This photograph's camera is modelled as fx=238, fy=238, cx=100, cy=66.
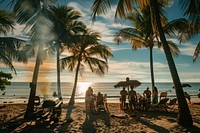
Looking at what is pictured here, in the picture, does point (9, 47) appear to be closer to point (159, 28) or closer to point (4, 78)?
point (4, 78)

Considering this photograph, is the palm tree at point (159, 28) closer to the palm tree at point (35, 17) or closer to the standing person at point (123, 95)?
the palm tree at point (35, 17)

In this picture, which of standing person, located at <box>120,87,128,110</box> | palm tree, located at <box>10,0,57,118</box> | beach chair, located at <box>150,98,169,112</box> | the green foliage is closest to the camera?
palm tree, located at <box>10,0,57,118</box>

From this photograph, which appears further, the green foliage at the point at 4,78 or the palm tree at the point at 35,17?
the green foliage at the point at 4,78

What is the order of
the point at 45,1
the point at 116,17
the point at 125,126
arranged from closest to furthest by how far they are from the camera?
the point at 125,126, the point at 116,17, the point at 45,1

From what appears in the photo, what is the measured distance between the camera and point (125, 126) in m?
10.1

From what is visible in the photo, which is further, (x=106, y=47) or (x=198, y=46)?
(x=106, y=47)

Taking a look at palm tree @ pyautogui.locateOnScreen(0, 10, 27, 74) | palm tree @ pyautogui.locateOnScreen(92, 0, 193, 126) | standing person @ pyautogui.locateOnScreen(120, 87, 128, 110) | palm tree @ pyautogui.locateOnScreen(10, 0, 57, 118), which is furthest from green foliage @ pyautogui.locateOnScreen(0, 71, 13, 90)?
palm tree @ pyautogui.locateOnScreen(92, 0, 193, 126)

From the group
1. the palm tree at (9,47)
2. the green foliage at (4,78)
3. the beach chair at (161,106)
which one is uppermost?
the palm tree at (9,47)

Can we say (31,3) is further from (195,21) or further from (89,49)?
(89,49)

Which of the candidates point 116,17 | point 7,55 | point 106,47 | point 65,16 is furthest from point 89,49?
point 116,17

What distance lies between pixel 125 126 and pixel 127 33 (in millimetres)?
10687

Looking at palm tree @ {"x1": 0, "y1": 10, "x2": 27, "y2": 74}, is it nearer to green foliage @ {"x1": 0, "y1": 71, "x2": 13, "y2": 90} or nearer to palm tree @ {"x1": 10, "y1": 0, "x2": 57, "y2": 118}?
green foliage @ {"x1": 0, "y1": 71, "x2": 13, "y2": 90}

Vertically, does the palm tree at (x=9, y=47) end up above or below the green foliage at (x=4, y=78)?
above

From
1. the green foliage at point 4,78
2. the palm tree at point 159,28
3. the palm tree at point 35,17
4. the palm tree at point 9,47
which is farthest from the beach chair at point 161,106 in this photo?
the green foliage at point 4,78
